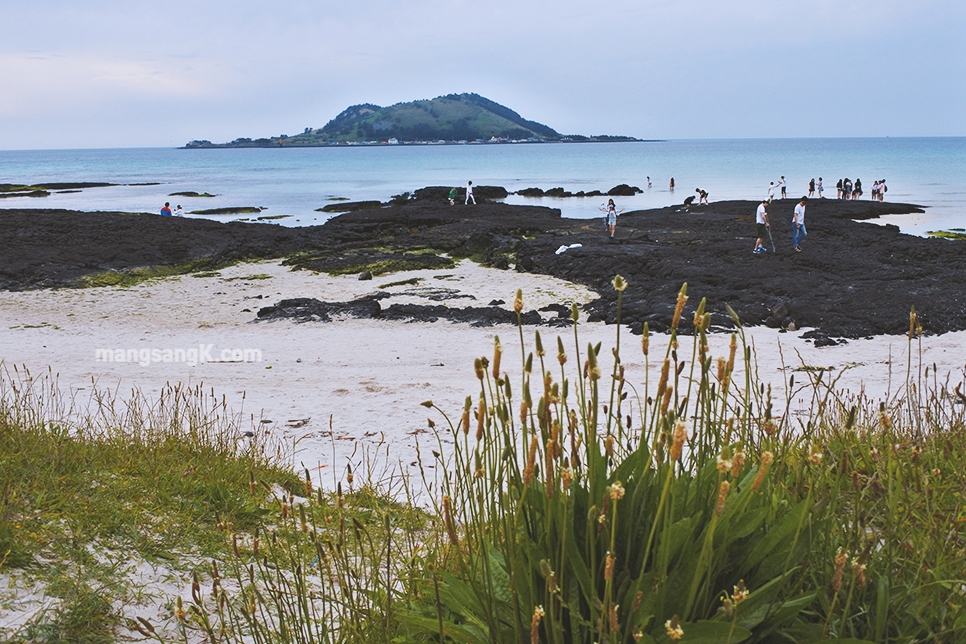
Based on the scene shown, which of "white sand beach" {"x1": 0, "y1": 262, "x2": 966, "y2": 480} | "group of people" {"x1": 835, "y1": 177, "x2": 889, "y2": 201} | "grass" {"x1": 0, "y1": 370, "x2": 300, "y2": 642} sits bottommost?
"white sand beach" {"x1": 0, "y1": 262, "x2": 966, "y2": 480}

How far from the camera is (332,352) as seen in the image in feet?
46.7

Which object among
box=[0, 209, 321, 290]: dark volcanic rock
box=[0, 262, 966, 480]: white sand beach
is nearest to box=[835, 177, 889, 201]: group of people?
box=[0, 262, 966, 480]: white sand beach

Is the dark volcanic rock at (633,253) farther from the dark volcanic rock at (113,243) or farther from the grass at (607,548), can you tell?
the grass at (607,548)

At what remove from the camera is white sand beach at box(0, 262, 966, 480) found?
963 cm

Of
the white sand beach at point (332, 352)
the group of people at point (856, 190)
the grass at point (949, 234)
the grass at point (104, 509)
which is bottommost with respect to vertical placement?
the white sand beach at point (332, 352)

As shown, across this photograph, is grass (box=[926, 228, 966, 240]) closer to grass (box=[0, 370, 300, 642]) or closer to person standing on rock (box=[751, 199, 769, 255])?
person standing on rock (box=[751, 199, 769, 255])

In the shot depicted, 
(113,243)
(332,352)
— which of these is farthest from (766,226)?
(113,243)

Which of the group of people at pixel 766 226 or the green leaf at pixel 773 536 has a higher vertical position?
the group of people at pixel 766 226

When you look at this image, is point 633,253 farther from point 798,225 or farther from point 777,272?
point 777,272

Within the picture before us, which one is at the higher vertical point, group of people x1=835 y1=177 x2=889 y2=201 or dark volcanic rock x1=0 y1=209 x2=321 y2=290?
group of people x1=835 y1=177 x2=889 y2=201

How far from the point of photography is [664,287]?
62.3 ft

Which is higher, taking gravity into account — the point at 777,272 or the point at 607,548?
the point at 607,548

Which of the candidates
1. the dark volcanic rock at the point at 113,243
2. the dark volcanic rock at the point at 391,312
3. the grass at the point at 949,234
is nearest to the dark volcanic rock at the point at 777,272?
the grass at the point at 949,234

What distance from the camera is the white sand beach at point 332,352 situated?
9633mm
